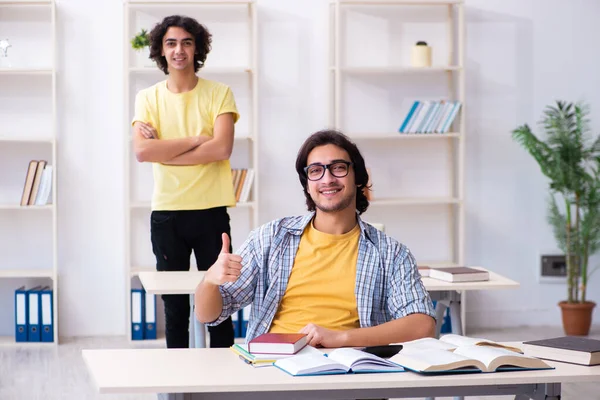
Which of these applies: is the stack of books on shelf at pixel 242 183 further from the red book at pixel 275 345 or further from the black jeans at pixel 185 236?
the red book at pixel 275 345

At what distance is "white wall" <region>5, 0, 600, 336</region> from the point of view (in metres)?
5.54

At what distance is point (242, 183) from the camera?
5426 mm

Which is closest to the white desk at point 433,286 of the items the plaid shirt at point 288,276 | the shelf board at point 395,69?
the plaid shirt at point 288,276

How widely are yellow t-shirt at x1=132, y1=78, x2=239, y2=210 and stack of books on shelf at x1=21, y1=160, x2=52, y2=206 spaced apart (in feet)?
5.25

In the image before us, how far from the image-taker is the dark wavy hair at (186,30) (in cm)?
392

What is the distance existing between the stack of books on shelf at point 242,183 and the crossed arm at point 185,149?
60.4 inches

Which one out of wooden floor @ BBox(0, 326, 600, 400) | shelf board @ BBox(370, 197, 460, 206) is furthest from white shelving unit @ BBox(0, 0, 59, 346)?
shelf board @ BBox(370, 197, 460, 206)

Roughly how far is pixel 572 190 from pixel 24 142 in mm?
3424

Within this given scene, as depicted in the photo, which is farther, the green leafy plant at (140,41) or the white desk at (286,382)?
the green leafy plant at (140,41)

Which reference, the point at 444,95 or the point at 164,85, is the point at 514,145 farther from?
the point at 164,85

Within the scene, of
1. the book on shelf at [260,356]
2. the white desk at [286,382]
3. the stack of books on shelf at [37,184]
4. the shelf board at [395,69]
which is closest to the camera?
the white desk at [286,382]

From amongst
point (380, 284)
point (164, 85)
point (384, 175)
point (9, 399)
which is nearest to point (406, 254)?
point (380, 284)

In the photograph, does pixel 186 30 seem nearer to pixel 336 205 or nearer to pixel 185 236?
pixel 185 236

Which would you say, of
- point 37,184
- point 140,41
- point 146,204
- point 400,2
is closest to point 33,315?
point 37,184
